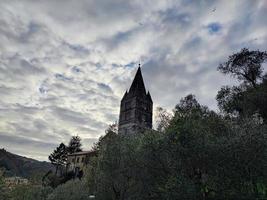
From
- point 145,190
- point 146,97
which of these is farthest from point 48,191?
point 146,97

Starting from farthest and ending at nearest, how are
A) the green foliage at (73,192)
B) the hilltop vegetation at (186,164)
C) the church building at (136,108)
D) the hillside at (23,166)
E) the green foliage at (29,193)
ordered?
the hillside at (23,166) → the church building at (136,108) → the green foliage at (29,193) → the green foliage at (73,192) → the hilltop vegetation at (186,164)

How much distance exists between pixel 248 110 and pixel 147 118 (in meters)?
62.1

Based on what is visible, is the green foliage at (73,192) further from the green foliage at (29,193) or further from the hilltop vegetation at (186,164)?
the green foliage at (29,193)

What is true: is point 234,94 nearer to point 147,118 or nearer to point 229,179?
point 229,179

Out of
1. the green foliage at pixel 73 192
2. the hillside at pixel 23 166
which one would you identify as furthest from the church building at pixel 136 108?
the green foliage at pixel 73 192

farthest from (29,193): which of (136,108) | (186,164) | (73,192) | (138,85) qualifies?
(138,85)

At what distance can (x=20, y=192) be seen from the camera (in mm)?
37719

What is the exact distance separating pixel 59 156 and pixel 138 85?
42.6 metres

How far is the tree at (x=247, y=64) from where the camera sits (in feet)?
126

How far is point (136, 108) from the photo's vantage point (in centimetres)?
8962

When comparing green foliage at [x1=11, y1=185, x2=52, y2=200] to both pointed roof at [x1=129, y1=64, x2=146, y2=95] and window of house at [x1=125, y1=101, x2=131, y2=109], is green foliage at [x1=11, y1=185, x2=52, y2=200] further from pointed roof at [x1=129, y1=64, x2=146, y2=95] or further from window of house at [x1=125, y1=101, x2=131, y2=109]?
pointed roof at [x1=129, y1=64, x2=146, y2=95]

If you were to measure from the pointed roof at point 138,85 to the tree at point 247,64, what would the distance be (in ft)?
179

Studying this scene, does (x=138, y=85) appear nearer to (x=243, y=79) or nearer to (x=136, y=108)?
(x=136, y=108)

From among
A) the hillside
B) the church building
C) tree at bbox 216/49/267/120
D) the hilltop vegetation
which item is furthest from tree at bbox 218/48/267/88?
the hillside
